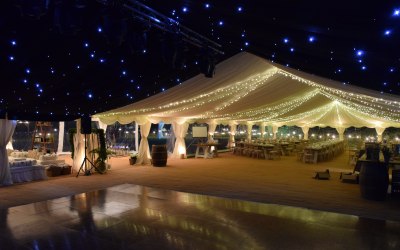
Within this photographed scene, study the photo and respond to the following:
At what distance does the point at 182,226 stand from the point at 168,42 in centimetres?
287

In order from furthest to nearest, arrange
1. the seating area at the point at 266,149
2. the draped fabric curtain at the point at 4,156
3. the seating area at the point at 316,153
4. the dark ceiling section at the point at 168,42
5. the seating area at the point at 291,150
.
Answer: the seating area at the point at 266,149
the seating area at the point at 291,150
the seating area at the point at 316,153
the draped fabric curtain at the point at 4,156
the dark ceiling section at the point at 168,42

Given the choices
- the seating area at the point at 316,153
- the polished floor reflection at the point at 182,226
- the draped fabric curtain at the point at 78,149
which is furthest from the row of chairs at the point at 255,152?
the polished floor reflection at the point at 182,226

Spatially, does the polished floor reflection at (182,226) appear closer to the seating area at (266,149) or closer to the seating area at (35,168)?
the seating area at (35,168)

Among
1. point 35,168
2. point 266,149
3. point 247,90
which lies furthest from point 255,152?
point 35,168

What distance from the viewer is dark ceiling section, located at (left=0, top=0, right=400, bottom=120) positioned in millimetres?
2693

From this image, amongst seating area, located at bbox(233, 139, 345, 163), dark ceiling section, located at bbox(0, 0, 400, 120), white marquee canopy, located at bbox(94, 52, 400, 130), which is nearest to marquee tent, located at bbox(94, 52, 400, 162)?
white marquee canopy, located at bbox(94, 52, 400, 130)

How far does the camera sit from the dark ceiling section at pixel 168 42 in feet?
8.84

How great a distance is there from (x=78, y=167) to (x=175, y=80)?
5.43 meters

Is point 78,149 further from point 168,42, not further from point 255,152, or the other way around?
point 255,152

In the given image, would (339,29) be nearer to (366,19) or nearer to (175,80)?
(366,19)

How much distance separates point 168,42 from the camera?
4.60 metres

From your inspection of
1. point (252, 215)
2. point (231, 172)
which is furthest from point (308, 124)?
point (252, 215)

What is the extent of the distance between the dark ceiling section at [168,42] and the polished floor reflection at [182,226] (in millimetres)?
2069

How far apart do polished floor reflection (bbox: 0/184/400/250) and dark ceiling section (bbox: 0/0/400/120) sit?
2.07 meters
